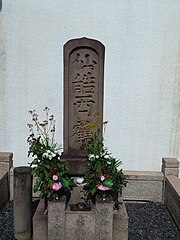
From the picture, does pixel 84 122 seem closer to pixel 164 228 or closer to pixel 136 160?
pixel 136 160

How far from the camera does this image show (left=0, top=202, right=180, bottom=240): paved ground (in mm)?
4619

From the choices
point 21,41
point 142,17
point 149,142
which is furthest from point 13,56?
point 149,142

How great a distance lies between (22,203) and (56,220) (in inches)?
19.8

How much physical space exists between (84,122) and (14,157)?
1.58 m

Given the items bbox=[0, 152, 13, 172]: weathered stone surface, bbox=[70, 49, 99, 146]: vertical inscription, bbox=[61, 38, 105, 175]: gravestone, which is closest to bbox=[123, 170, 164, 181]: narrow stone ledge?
bbox=[61, 38, 105, 175]: gravestone

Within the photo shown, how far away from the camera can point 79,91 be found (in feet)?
16.4

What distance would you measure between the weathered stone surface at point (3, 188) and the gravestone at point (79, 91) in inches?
43.6

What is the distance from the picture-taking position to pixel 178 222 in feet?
15.9

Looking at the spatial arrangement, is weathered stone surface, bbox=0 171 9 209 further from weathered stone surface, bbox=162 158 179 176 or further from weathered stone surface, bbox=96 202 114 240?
weathered stone surface, bbox=162 158 179 176

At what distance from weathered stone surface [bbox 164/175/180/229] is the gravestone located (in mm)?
1479

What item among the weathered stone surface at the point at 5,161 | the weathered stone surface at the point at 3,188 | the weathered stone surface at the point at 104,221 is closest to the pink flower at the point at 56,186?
the weathered stone surface at the point at 104,221

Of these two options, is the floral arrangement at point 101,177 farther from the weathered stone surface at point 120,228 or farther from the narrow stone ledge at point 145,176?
the narrow stone ledge at point 145,176

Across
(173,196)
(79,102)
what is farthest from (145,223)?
(79,102)

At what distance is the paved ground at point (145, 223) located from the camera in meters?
4.62
